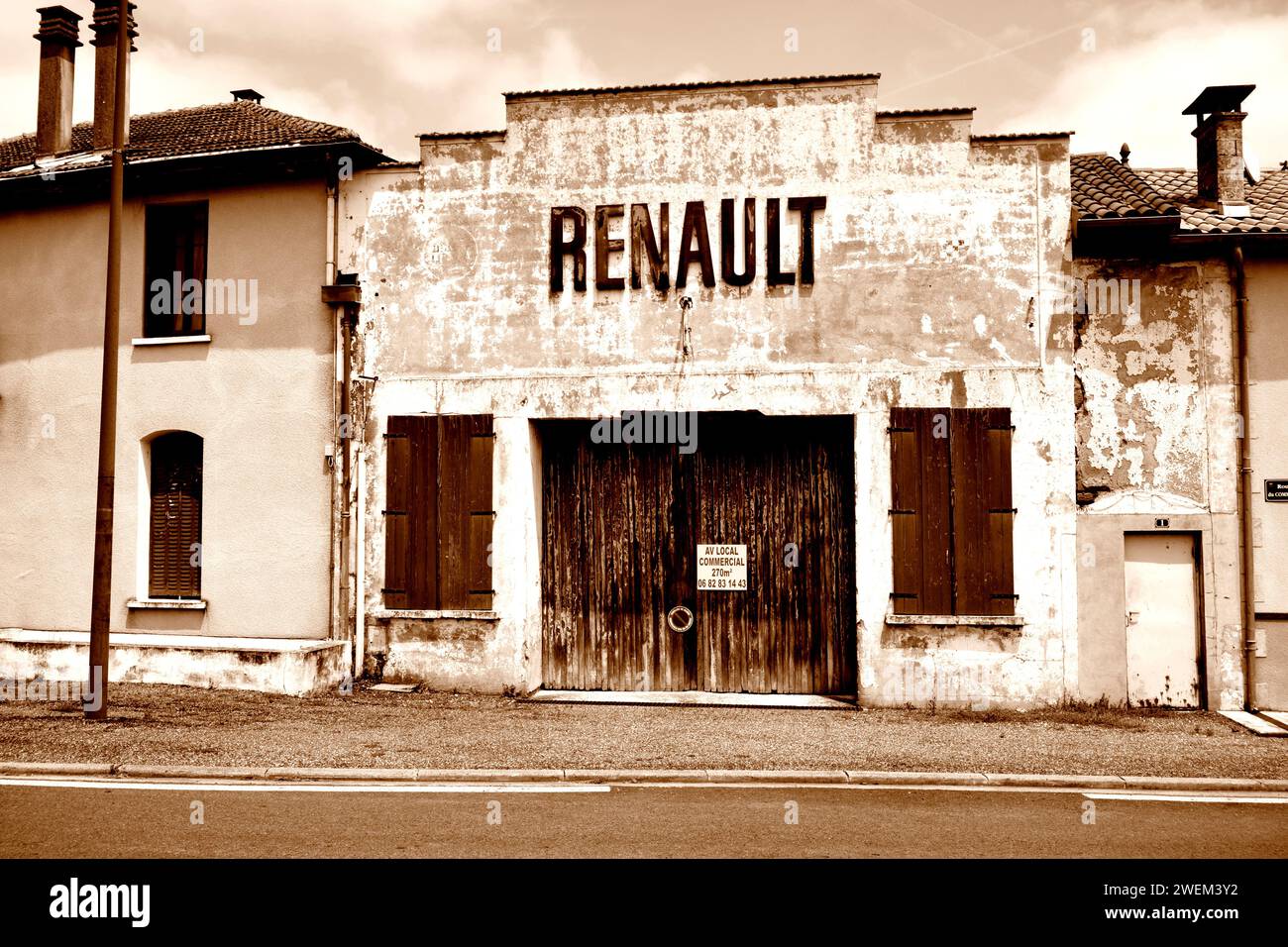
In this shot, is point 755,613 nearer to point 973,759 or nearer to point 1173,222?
point 973,759

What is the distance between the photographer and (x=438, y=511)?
41.1 ft

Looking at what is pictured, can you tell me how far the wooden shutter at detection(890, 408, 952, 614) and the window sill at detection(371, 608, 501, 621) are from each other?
4.61 meters

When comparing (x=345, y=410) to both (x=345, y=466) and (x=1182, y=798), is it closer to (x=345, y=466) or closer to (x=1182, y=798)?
(x=345, y=466)

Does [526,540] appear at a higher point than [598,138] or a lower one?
lower

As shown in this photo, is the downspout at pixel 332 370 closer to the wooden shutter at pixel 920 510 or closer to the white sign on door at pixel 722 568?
the white sign on door at pixel 722 568

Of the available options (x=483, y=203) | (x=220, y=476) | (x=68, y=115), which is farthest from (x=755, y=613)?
(x=68, y=115)

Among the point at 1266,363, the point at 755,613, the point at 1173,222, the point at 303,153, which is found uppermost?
the point at 303,153

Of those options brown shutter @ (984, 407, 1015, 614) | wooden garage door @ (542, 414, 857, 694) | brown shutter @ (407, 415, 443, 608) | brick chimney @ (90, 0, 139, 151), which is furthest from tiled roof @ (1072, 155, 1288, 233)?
brick chimney @ (90, 0, 139, 151)

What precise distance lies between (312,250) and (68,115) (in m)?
5.83

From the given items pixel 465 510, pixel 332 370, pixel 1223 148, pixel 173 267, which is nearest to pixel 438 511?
pixel 465 510

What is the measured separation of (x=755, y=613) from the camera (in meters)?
12.5

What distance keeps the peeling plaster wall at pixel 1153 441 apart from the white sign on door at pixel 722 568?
12.2 feet

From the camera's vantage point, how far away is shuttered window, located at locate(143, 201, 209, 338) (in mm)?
13445

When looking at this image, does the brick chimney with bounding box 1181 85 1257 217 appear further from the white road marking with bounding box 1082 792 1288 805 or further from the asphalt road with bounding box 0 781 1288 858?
the asphalt road with bounding box 0 781 1288 858
